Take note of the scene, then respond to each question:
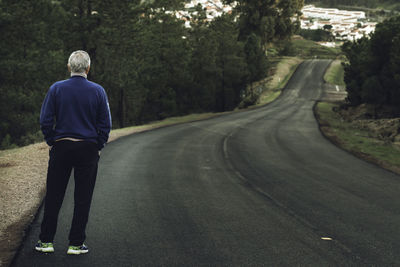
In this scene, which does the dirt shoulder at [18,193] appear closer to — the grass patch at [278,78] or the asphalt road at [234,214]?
the asphalt road at [234,214]

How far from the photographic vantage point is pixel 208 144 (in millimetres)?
17594

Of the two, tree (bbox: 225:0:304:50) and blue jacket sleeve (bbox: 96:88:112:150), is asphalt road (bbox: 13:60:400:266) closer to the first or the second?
blue jacket sleeve (bbox: 96:88:112:150)

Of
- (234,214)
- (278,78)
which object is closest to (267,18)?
(278,78)

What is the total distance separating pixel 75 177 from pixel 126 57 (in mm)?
37249

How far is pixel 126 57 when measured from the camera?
133ft

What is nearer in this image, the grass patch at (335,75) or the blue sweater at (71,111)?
the blue sweater at (71,111)

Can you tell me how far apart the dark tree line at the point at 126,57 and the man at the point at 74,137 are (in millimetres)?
21841

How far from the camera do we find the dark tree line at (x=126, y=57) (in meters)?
30.5

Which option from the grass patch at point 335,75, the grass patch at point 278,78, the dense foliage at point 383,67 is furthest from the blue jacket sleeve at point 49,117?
the grass patch at point 335,75

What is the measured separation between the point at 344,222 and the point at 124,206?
12.2 feet

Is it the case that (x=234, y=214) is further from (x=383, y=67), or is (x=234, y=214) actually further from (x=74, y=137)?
(x=383, y=67)

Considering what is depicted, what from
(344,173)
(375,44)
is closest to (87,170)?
(344,173)

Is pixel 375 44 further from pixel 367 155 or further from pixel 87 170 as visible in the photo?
pixel 87 170

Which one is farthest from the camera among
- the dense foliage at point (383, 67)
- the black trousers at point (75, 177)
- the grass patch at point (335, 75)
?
the grass patch at point (335, 75)
